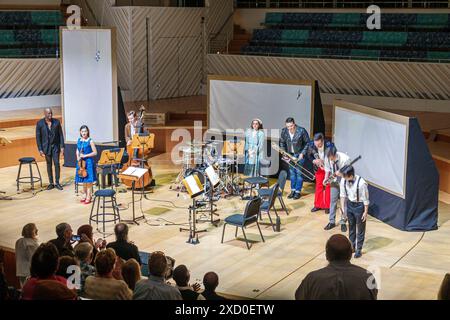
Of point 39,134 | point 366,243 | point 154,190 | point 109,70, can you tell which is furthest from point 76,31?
point 366,243

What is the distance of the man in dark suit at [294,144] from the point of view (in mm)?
12391

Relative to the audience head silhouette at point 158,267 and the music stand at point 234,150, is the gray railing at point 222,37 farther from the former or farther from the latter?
the audience head silhouette at point 158,267

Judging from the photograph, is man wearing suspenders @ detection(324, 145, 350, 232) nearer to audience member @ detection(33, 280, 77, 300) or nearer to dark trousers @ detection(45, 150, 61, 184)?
dark trousers @ detection(45, 150, 61, 184)

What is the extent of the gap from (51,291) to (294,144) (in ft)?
25.5

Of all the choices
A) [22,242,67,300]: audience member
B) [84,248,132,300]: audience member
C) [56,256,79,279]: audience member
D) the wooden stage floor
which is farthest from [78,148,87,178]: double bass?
[22,242,67,300]: audience member

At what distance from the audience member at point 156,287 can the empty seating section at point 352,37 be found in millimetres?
13759

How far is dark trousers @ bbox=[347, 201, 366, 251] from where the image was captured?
9211mm

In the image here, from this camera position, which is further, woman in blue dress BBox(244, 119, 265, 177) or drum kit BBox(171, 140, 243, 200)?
woman in blue dress BBox(244, 119, 265, 177)

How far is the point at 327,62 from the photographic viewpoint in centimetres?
1916

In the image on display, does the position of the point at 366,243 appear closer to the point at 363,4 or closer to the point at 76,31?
the point at 76,31

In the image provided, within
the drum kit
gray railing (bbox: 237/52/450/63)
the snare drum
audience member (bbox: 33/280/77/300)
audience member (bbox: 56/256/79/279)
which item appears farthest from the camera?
gray railing (bbox: 237/52/450/63)

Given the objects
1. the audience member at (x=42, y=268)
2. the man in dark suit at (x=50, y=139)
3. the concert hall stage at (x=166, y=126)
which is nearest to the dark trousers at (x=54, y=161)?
the man in dark suit at (x=50, y=139)

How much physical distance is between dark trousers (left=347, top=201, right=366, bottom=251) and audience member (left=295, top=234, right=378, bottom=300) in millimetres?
4511

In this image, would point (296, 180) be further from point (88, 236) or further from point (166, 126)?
point (88, 236)
